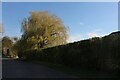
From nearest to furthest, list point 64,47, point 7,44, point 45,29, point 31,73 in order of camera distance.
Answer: point 31,73 → point 64,47 → point 45,29 → point 7,44

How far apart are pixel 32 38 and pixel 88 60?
36215 mm

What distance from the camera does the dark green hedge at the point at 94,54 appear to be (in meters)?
16.6

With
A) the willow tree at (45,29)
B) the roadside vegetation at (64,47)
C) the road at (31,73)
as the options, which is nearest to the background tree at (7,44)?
the roadside vegetation at (64,47)

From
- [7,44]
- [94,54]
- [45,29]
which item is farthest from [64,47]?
[7,44]

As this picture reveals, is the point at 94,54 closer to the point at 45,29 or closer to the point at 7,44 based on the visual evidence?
the point at 45,29

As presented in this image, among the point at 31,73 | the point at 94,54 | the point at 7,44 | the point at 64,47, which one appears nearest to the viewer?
the point at 94,54

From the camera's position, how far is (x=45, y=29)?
2223 inches

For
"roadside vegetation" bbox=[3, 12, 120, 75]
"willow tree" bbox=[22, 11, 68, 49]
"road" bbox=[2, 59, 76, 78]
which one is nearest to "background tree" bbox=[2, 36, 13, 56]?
"roadside vegetation" bbox=[3, 12, 120, 75]

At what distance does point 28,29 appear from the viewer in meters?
57.6

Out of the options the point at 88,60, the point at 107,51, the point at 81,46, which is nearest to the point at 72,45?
the point at 81,46

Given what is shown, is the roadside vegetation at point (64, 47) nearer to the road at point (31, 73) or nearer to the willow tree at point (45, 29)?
the willow tree at point (45, 29)

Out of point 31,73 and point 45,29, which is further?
point 45,29

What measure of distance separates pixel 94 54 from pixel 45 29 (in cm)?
3680

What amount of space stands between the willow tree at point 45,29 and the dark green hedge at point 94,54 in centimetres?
2449
